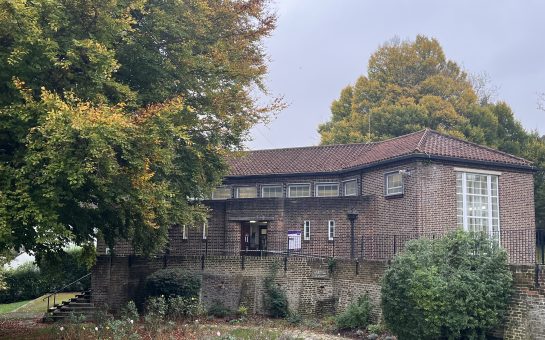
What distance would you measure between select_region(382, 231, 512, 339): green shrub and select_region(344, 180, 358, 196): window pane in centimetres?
1170

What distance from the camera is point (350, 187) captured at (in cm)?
2988

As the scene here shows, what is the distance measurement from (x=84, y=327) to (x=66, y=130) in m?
7.68

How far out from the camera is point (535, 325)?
1609cm

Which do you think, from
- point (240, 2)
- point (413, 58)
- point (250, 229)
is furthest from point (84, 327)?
point (413, 58)

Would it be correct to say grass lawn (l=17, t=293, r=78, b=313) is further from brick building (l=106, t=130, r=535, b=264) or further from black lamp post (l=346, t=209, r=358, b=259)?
black lamp post (l=346, t=209, r=358, b=259)

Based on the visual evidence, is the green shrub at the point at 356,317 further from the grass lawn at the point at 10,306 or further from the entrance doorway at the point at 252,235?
the grass lawn at the point at 10,306

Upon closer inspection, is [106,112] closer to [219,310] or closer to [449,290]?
[449,290]

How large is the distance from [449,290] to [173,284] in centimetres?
1200

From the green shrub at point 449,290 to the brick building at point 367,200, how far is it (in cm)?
447

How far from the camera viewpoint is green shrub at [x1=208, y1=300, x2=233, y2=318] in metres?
23.9

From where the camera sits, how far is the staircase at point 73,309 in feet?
79.2

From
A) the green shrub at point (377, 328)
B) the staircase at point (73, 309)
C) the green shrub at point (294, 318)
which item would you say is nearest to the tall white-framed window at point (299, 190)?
the green shrub at point (294, 318)

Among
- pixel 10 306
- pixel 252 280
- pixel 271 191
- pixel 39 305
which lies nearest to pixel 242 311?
pixel 252 280

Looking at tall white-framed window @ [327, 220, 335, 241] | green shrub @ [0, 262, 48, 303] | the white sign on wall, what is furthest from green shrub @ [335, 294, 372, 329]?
green shrub @ [0, 262, 48, 303]
